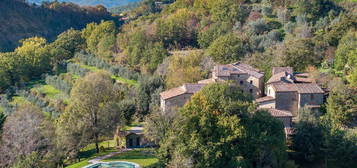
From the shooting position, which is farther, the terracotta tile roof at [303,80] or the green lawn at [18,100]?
the green lawn at [18,100]

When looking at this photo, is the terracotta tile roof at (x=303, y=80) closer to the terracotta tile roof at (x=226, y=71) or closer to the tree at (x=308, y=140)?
the terracotta tile roof at (x=226, y=71)

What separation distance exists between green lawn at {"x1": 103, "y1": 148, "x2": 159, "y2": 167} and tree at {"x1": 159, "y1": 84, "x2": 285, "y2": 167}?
2613mm

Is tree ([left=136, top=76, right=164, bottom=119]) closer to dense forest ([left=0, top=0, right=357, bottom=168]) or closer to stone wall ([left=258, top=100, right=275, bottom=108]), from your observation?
dense forest ([left=0, top=0, right=357, bottom=168])

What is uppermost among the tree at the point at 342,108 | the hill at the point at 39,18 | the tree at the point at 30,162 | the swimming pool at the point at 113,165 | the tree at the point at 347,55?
the hill at the point at 39,18

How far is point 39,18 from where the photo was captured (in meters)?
91.6

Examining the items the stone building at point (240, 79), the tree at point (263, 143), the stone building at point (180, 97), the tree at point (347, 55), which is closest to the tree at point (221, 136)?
the tree at point (263, 143)

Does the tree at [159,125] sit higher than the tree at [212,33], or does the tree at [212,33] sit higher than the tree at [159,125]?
the tree at [212,33]

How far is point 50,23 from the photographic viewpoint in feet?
306

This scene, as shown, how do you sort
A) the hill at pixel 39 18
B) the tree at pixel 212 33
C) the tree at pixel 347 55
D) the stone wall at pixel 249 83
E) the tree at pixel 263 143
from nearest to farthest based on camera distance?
the tree at pixel 263 143, the stone wall at pixel 249 83, the tree at pixel 347 55, the tree at pixel 212 33, the hill at pixel 39 18

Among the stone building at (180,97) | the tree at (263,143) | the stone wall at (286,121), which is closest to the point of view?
the tree at (263,143)

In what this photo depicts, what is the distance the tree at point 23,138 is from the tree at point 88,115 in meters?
1.78

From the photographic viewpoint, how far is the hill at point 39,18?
83.9 meters

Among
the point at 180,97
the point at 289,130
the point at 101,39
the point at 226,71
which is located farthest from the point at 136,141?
the point at 101,39

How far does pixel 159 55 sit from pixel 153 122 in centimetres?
2676
